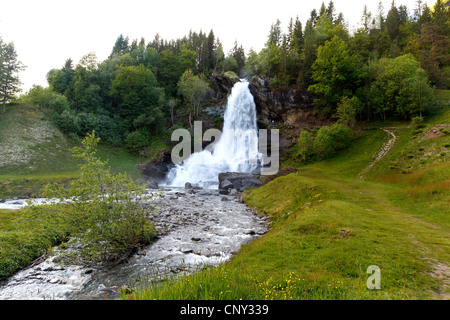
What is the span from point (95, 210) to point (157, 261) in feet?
13.3

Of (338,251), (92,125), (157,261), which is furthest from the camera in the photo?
(92,125)

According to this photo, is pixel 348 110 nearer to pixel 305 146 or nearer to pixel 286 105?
pixel 305 146

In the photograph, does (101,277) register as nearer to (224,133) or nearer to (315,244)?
(315,244)

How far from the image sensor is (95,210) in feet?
35.1

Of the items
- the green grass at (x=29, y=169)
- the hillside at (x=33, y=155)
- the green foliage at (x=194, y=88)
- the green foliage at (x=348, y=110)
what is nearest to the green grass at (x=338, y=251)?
the green grass at (x=29, y=169)

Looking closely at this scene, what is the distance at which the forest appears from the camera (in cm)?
5119

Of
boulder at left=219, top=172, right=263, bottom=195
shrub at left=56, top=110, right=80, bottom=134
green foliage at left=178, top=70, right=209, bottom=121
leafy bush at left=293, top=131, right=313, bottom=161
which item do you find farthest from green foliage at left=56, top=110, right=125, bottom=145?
leafy bush at left=293, top=131, right=313, bottom=161

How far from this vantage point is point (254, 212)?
2269 centimetres

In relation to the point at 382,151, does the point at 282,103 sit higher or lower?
higher

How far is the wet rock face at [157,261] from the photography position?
8.59 m

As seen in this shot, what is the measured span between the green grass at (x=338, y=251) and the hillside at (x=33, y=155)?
33.5m

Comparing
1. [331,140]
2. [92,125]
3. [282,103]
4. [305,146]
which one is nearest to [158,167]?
[92,125]

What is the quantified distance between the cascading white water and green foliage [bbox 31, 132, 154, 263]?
31.0 meters
